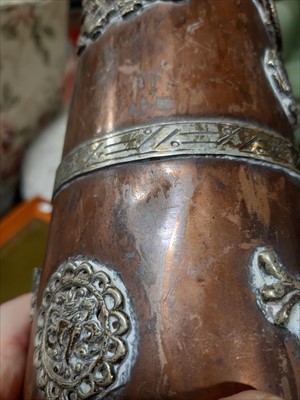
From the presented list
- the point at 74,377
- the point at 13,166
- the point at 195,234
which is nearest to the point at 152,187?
the point at 195,234

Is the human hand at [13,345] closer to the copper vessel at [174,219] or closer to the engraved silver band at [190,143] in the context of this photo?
the copper vessel at [174,219]

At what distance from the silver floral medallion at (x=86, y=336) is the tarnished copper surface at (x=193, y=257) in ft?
0.04

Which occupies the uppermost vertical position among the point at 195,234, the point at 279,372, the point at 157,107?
the point at 157,107

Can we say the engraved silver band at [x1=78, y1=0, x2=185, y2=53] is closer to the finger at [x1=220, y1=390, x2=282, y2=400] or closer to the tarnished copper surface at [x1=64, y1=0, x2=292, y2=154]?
the tarnished copper surface at [x1=64, y1=0, x2=292, y2=154]

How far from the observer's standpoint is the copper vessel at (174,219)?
50 centimetres

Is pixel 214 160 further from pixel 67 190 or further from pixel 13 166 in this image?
pixel 13 166

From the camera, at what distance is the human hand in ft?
2.34

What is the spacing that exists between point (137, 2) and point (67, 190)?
224 mm

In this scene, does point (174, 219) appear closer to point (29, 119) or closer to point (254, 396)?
point (254, 396)

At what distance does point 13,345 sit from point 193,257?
0.35m

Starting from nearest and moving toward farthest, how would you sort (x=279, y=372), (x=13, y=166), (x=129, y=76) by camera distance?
1. (x=279, y=372)
2. (x=129, y=76)
3. (x=13, y=166)

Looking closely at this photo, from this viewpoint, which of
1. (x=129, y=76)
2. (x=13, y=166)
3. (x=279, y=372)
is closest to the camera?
(x=279, y=372)

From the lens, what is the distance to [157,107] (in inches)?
22.9

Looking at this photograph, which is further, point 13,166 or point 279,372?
point 13,166
